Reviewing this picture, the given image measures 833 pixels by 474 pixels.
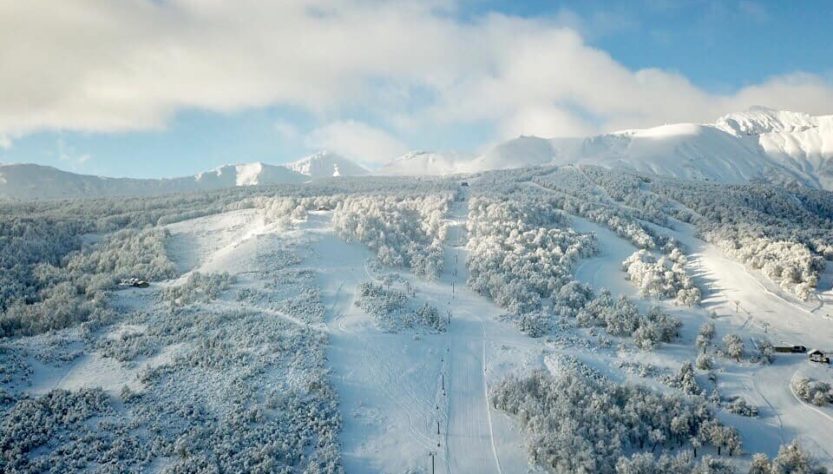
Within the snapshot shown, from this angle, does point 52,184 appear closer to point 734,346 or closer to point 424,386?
point 424,386

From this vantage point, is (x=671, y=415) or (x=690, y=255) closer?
(x=671, y=415)

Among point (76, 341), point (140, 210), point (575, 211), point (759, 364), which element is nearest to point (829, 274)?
point (759, 364)

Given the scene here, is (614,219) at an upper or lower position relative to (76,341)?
upper

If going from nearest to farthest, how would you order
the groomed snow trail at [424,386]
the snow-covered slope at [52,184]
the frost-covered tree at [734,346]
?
the groomed snow trail at [424,386] → the frost-covered tree at [734,346] → the snow-covered slope at [52,184]

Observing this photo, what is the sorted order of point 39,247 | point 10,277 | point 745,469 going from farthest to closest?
point 39,247 → point 10,277 → point 745,469

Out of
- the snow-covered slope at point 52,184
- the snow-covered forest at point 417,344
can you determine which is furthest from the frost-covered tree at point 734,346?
the snow-covered slope at point 52,184

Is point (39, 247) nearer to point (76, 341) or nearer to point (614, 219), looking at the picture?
point (76, 341)

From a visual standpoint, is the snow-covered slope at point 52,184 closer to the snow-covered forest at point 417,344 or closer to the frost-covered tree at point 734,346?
the snow-covered forest at point 417,344

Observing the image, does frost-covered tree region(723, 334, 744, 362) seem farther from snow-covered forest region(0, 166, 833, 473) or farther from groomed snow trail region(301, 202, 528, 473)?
groomed snow trail region(301, 202, 528, 473)

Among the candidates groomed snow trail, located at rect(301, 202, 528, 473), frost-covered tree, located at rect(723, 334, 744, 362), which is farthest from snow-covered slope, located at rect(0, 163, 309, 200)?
frost-covered tree, located at rect(723, 334, 744, 362)
